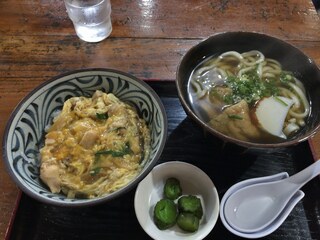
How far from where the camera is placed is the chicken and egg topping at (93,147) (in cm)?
121

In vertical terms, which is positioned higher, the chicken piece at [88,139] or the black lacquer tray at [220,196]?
the chicken piece at [88,139]

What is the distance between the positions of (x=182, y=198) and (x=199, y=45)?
0.68 m

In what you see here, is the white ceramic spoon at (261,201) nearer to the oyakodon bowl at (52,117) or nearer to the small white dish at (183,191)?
the small white dish at (183,191)

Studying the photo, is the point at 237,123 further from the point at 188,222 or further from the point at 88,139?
the point at 88,139

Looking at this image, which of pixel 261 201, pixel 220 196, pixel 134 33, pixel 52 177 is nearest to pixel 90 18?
pixel 134 33

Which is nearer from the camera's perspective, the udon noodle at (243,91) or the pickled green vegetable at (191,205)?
the pickled green vegetable at (191,205)

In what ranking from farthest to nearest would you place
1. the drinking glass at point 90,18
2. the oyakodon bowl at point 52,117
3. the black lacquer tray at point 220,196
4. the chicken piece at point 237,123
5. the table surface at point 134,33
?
the drinking glass at point 90,18 < the table surface at point 134,33 < the chicken piece at point 237,123 < the black lacquer tray at point 220,196 < the oyakodon bowl at point 52,117

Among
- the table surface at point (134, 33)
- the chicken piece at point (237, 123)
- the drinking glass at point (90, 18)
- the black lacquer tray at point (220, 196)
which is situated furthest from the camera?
the drinking glass at point (90, 18)


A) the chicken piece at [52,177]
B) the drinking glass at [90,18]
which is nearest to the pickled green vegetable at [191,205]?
the chicken piece at [52,177]

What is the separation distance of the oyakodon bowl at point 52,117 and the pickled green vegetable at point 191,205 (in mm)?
190

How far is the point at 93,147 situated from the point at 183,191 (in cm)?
39

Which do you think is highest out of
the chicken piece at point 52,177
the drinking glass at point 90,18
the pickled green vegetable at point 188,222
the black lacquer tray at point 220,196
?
the drinking glass at point 90,18

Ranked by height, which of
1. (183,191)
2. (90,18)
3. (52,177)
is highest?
(90,18)

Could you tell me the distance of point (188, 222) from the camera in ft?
3.81
